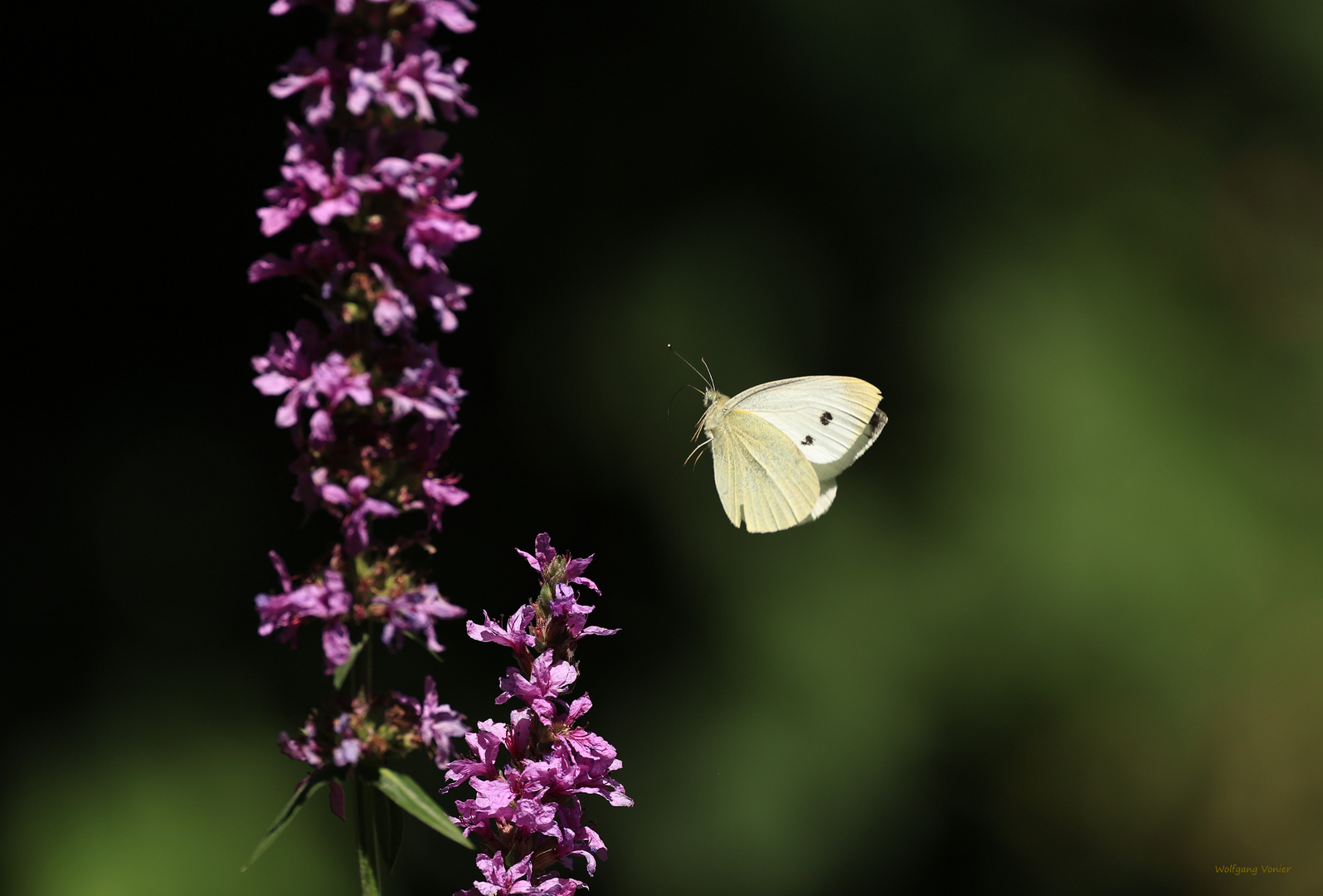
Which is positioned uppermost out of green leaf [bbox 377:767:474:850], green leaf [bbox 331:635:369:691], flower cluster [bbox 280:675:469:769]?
green leaf [bbox 331:635:369:691]

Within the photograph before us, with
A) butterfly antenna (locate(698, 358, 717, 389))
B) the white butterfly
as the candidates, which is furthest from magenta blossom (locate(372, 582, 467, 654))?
butterfly antenna (locate(698, 358, 717, 389))

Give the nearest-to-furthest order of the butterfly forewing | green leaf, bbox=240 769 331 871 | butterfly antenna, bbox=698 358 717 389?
1. green leaf, bbox=240 769 331 871
2. the butterfly forewing
3. butterfly antenna, bbox=698 358 717 389

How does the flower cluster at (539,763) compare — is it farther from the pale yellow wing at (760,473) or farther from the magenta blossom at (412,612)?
the pale yellow wing at (760,473)

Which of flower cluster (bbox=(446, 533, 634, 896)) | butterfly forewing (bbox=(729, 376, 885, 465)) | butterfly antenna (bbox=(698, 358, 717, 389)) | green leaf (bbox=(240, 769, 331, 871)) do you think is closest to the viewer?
green leaf (bbox=(240, 769, 331, 871))

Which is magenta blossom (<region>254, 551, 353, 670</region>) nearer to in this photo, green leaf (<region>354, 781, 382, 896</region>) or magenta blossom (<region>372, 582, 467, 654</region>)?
magenta blossom (<region>372, 582, 467, 654</region>)

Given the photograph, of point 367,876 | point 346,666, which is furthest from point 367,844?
point 346,666

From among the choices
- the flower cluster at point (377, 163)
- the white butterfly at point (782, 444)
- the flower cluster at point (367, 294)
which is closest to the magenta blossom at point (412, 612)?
the flower cluster at point (367, 294)

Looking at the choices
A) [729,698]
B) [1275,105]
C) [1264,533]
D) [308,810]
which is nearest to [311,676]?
[308,810]

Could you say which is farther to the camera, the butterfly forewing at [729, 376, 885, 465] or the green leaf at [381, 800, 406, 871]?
the butterfly forewing at [729, 376, 885, 465]
